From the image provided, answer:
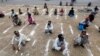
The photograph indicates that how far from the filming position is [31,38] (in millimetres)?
15453

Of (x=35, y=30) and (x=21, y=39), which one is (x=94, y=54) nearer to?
(x=21, y=39)

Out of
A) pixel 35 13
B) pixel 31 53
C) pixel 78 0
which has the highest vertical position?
pixel 31 53

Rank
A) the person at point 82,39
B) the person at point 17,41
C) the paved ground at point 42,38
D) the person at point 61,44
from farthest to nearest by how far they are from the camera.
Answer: the person at point 82,39
the paved ground at point 42,38
the person at point 17,41
the person at point 61,44

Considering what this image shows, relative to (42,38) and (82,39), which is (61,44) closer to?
(82,39)

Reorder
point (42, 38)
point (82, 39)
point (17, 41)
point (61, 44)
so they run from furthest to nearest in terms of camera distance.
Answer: point (42, 38)
point (82, 39)
point (17, 41)
point (61, 44)

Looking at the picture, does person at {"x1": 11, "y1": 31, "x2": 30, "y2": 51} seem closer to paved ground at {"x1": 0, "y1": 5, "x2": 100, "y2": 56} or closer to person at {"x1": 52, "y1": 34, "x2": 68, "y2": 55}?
paved ground at {"x1": 0, "y1": 5, "x2": 100, "y2": 56}

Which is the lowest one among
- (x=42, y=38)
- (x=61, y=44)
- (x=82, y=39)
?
(x=42, y=38)

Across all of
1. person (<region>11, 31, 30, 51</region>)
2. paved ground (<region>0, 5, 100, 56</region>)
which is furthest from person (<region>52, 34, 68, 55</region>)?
person (<region>11, 31, 30, 51</region>)

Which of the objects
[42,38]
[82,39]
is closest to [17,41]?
[42,38]

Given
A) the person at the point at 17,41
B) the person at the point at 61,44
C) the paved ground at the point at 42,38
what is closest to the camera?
the person at the point at 61,44

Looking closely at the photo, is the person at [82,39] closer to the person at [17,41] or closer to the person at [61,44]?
the person at [61,44]

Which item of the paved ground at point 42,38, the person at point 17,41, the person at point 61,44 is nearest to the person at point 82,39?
the paved ground at point 42,38

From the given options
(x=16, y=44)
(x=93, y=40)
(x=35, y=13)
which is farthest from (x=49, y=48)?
(x=35, y=13)

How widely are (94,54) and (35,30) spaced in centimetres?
661
